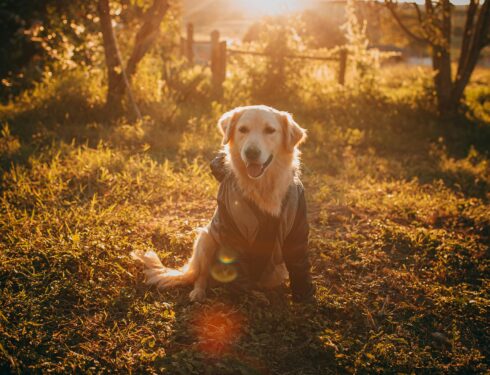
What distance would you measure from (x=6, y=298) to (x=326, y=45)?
52.1 ft

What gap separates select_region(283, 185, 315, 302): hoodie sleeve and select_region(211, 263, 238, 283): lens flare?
0.48 m

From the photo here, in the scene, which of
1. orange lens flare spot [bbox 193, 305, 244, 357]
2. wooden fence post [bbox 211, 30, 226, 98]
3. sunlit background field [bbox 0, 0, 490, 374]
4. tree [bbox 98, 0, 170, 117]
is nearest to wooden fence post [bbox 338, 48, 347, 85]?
sunlit background field [bbox 0, 0, 490, 374]

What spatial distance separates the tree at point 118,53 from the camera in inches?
283

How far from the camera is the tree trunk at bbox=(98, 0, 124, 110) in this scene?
7.03m

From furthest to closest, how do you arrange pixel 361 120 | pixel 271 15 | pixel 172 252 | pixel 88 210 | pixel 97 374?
pixel 271 15
pixel 361 120
pixel 88 210
pixel 172 252
pixel 97 374

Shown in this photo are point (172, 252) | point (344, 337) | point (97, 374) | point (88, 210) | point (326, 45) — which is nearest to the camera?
point (97, 374)

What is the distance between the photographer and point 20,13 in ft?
25.4

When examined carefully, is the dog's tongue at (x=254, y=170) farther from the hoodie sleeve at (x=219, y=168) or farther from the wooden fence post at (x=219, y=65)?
the wooden fence post at (x=219, y=65)

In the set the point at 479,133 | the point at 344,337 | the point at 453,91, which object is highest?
the point at 453,91

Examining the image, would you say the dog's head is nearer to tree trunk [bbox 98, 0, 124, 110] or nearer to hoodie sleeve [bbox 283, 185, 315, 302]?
hoodie sleeve [bbox 283, 185, 315, 302]

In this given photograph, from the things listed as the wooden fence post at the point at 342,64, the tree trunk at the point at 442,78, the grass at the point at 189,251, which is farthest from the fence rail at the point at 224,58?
the grass at the point at 189,251

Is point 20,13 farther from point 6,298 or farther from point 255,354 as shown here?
point 255,354

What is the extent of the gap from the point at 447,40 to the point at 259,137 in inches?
280

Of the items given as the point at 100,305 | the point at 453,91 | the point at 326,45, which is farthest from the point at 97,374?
the point at 326,45
